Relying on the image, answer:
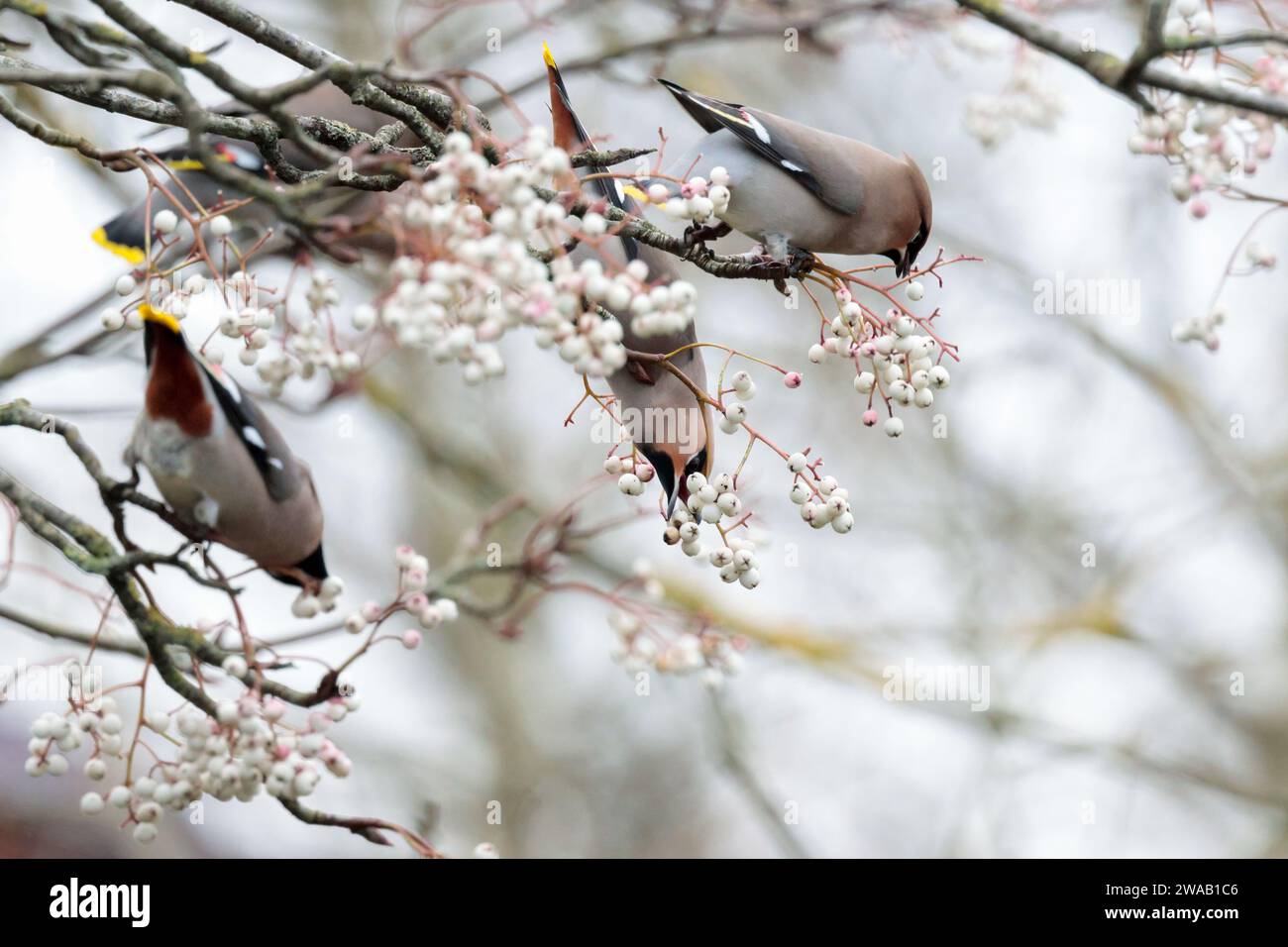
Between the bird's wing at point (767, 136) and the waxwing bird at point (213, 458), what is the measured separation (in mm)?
1245

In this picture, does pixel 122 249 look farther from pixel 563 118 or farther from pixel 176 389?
pixel 563 118

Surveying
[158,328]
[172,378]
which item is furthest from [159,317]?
[172,378]

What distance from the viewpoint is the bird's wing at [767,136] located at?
3031 millimetres

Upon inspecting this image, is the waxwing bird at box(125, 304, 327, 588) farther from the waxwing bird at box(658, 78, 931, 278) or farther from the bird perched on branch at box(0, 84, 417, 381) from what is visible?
the waxwing bird at box(658, 78, 931, 278)

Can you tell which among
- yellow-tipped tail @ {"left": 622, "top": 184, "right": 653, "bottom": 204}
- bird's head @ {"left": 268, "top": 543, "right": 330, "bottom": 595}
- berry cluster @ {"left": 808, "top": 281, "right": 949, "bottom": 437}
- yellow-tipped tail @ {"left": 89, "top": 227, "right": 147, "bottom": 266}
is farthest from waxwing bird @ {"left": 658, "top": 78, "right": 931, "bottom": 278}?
yellow-tipped tail @ {"left": 89, "top": 227, "right": 147, "bottom": 266}

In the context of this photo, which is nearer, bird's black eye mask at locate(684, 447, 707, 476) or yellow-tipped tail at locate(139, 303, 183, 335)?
yellow-tipped tail at locate(139, 303, 183, 335)

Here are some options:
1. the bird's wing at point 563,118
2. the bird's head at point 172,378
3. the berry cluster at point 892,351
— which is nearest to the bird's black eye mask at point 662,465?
the bird's wing at point 563,118

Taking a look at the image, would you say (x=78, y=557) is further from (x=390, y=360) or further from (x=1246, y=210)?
(x=1246, y=210)

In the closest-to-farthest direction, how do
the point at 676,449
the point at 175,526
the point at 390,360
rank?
1. the point at 175,526
2. the point at 676,449
3. the point at 390,360

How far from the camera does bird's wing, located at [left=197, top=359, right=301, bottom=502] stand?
2.91 m

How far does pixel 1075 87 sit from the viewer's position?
27.5 ft

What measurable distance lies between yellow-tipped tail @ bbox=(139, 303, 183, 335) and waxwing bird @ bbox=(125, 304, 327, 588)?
0.01 meters

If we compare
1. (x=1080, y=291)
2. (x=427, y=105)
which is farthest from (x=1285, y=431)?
(x=427, y=105)
